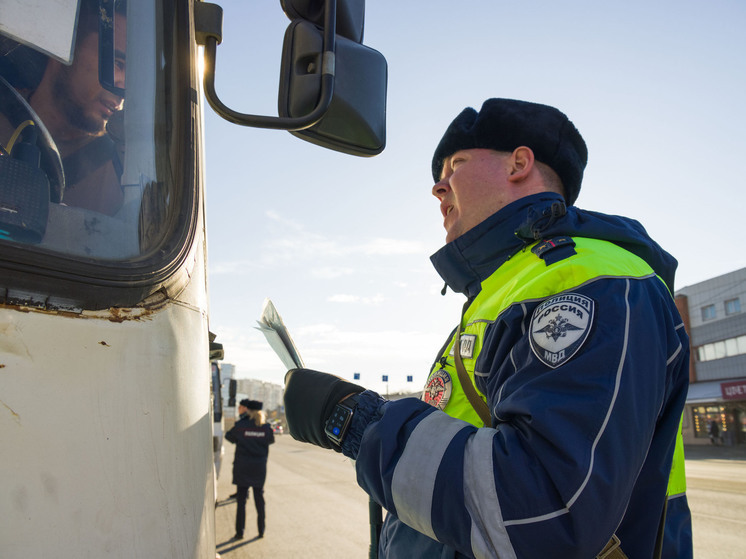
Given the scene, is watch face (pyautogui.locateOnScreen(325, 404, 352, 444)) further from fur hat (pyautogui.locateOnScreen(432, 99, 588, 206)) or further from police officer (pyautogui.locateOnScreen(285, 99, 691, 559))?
fur hat (pyautogui.locateOnScreen(432, 99, 588, 206))

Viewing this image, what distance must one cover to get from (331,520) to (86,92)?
293 inches

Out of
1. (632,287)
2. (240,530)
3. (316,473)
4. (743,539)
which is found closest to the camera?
(632,287)

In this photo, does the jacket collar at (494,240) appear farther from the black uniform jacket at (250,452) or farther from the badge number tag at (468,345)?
the black uniform jacket at (250,452)

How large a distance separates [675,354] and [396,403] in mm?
651

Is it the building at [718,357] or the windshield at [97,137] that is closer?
the windshield at [97,137]

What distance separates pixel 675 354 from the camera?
4.04 feet

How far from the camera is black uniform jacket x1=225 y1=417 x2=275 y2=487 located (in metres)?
7.16

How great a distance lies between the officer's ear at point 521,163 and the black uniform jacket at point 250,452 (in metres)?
6.37

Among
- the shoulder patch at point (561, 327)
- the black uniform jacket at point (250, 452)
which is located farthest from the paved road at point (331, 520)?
the shoulder patch at point (561, 327)

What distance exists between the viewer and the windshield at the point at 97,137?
1227 millimetres

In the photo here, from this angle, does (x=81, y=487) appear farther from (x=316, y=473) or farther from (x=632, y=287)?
(x=316, y=473)

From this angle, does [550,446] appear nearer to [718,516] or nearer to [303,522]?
[303,522]

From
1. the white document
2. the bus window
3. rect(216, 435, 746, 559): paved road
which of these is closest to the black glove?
→ the white document

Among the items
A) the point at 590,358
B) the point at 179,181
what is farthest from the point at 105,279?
the point at 590,358
